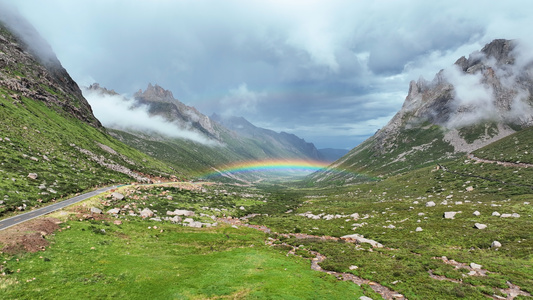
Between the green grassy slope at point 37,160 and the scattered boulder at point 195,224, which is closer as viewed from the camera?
the green grassy slope at point 37,160

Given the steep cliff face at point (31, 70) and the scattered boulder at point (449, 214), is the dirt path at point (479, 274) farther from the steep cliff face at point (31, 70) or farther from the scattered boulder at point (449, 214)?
the steep cliff face at point (31, 70)

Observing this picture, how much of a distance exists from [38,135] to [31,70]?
105 m

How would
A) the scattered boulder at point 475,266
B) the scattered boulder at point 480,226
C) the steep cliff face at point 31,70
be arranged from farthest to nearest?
the steep cliff face at point 31,70 → the scattered boulder at point 480,226 → the scattered boulder at point 475,266

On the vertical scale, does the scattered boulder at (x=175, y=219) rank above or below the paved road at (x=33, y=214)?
below

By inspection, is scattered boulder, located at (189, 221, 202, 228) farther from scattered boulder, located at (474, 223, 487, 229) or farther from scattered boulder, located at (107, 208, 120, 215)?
scattered boulder, located at (474, 223, 487, 229)

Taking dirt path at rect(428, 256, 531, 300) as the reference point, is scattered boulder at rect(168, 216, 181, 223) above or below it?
above

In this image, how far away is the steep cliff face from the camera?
5157 inches

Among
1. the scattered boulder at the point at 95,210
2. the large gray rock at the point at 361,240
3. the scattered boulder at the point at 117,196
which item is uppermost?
the scattered boulder at the point at 117,196

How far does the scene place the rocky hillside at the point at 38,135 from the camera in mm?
52672

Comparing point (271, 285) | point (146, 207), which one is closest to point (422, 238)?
point (271, 285)

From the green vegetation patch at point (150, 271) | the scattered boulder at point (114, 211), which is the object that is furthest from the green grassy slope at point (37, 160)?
the green vegetation patch at point (150, 271)

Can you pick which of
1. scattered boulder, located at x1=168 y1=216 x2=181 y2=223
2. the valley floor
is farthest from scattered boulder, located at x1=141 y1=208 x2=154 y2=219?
scattered boulder, located at x1=168 y1=216 x2=181 y2=223

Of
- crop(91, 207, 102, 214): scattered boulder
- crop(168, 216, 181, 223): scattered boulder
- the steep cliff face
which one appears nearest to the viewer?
crop(91, 207, 102, 214): scattered boulder

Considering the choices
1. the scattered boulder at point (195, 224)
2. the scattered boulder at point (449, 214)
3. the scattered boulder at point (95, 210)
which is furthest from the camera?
the scattered boulder at point (195, 224)
